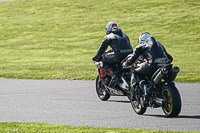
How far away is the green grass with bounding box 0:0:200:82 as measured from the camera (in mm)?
21906

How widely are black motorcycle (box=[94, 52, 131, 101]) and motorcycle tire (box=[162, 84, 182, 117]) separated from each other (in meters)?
1.67

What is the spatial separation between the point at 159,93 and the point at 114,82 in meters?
2.23

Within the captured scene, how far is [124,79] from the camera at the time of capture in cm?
1038

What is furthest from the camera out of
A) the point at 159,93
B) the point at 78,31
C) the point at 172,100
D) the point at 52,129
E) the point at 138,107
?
the point at 78,31

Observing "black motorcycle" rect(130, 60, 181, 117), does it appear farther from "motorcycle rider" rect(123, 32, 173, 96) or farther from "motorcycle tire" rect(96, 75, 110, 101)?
"motorcycle tire" rect(96, 75, 110, 101)

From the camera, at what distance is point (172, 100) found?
829 centimetres

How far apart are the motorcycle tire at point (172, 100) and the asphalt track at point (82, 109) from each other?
15cm

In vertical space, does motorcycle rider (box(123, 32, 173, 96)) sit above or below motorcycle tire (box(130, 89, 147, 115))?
above

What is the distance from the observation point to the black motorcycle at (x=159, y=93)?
8367 millimetres

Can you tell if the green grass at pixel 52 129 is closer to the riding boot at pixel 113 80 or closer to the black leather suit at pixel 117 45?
the riding boot at pixel 113 80

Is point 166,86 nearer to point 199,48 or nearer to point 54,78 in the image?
point 54,78

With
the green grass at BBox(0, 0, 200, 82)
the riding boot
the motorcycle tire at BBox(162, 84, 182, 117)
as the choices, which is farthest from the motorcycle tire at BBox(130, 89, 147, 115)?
the green grass at BBox(0, 0, 200, 82)

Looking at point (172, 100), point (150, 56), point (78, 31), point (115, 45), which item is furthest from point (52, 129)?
point (78, 31)

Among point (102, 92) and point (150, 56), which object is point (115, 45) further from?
point (150, 56)
